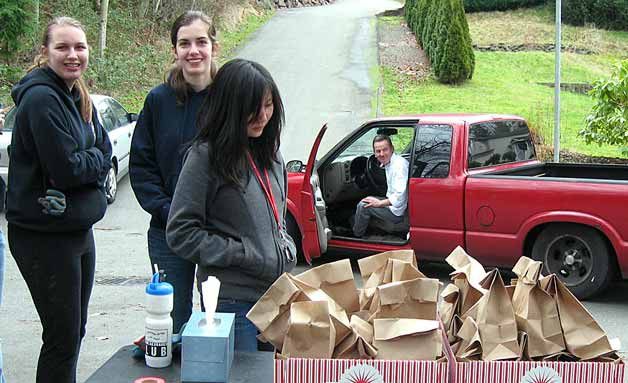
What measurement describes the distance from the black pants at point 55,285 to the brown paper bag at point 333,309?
4.89 ft

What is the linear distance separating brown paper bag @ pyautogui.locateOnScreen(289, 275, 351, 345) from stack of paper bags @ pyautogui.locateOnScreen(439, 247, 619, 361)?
1.12ft

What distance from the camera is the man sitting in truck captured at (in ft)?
25.9

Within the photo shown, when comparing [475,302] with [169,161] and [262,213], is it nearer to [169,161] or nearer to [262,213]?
[262,213]

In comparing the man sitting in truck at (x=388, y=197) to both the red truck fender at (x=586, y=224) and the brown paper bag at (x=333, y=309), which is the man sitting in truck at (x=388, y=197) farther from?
the brown paper bag at (x=333, y=309)

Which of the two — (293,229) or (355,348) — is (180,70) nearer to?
(355,348)

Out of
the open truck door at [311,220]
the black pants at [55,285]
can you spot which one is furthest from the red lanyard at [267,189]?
the open truck door at [311,220]

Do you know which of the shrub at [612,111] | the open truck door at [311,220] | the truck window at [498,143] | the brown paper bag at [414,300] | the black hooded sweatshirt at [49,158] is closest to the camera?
the brown paper bag at [414,300]

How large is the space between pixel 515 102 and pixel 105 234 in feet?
42.5

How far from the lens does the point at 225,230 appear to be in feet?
9.92

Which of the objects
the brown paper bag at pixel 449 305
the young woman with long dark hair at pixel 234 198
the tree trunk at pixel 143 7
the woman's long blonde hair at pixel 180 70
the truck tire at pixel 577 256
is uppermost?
the tree trunk at pixel 143 7

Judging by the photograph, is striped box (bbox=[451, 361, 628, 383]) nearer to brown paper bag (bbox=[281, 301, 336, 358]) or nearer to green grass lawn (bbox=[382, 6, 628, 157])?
brown paper bag (bbox=[281, 301, 336, 358])

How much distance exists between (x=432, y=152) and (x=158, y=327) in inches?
214

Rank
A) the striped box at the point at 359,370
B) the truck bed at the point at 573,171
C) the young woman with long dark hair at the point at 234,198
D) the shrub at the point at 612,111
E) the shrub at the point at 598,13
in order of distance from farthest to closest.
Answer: the shrub at the point at 598,13 < the shrub at the point at 612,111 < the truck bed at the point at 573,171 < the young woman with long dark hair at the point at 234,198 < the striped box at the point at 359,370

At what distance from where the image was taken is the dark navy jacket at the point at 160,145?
3.66 m
